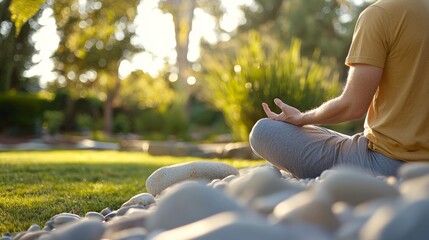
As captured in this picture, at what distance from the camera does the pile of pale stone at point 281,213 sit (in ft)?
4.18

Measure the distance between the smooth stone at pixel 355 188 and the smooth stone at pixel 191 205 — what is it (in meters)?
0.26

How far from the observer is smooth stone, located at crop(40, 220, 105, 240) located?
62.4 inches

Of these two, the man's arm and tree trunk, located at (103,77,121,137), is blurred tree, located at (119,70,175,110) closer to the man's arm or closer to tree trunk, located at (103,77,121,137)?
tree trunk, located at (103,77,121,137)

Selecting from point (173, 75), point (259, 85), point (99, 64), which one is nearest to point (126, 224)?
point (259, 85)

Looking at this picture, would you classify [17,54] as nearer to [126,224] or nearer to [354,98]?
[354,98]

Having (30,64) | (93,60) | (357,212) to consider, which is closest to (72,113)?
(93,60)

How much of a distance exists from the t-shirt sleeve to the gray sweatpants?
40cm

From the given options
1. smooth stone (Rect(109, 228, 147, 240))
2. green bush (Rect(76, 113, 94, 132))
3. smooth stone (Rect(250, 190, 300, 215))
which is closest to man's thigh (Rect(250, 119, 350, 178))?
smooth stone (Rect(250, 190, 300, 215))

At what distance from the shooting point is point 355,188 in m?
1.65

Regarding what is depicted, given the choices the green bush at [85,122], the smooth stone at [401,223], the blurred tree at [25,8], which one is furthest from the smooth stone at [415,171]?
the green bush at [85,122]

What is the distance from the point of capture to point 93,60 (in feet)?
51.7

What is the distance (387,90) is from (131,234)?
1269 mm

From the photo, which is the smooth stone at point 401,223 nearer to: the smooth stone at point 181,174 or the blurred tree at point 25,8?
the smooth stone at point 181,174

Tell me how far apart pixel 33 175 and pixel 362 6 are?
16.1 meters
